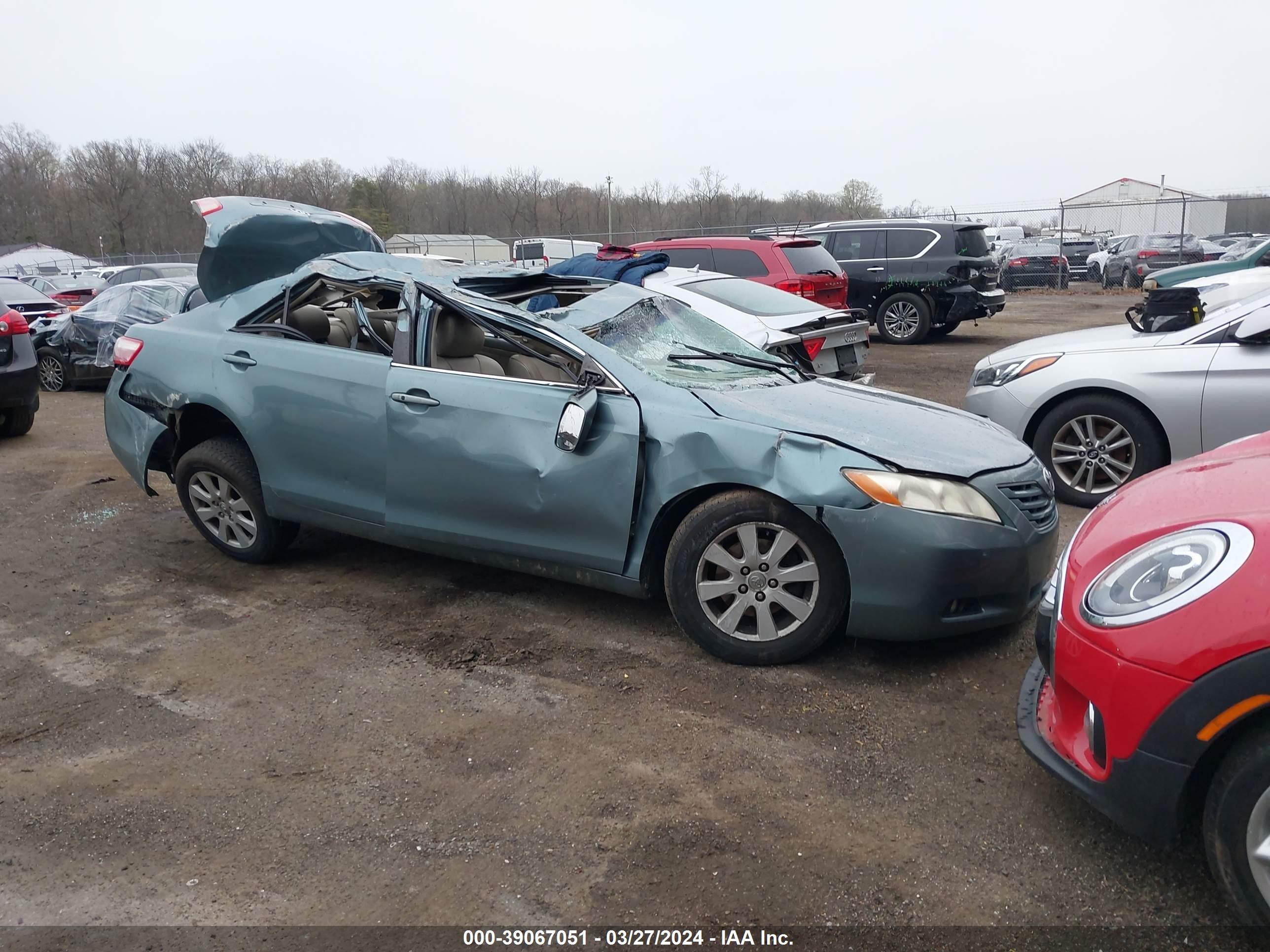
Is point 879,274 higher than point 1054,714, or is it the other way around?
point 879,274

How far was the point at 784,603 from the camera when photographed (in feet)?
12.5

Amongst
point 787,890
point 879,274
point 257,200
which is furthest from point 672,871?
point 879,274

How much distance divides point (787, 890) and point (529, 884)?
0.70 m

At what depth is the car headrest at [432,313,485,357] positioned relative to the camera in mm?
4684

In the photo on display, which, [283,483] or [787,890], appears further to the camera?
[283,483]

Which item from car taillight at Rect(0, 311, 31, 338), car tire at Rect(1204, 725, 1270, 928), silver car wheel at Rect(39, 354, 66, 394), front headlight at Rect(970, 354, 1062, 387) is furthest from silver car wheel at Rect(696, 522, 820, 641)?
silver car wheel at Rect(39, 354, 66, 394)

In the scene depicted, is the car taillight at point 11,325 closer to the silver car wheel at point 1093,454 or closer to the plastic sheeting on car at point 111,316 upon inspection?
the plastic sheeting on car at point 111,316

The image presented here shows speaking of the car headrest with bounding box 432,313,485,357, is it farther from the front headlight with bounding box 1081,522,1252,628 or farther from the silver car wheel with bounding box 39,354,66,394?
the silver car wheel with bounding box 39,354,66,394

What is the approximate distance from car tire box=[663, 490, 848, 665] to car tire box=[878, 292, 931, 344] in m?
12.0

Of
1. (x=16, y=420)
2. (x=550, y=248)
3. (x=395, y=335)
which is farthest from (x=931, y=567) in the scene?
(x=550, y=248)

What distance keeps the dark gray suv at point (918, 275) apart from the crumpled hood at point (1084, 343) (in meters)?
8.04

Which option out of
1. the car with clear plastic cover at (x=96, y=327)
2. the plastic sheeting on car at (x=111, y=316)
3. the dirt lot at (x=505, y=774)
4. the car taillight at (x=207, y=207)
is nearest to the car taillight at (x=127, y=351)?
the car taillight at (x=207, y=207)

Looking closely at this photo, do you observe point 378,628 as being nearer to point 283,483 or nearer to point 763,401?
point 283,483

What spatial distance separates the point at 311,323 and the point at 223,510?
44.0 inches
